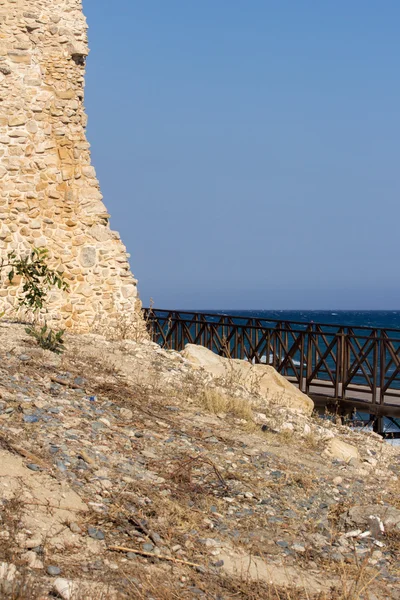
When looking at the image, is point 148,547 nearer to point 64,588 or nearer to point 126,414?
point 64,588

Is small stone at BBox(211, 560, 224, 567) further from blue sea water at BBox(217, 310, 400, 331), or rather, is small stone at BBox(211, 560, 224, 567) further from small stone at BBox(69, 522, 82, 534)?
blue sea water at BBox(217, 310, 400, 331)

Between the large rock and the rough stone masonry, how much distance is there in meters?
1.63

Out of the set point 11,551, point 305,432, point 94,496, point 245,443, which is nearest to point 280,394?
point 305,432

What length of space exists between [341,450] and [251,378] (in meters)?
2.53

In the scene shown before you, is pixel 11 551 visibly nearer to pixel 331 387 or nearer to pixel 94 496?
pixel 94 496

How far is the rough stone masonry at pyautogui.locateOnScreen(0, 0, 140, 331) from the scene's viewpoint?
36.8ft

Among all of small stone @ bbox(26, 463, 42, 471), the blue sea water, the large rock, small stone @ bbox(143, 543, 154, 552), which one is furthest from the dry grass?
the blue sea water

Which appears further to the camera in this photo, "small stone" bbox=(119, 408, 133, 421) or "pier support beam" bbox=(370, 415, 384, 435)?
"pier support beam" bbox=(370, 415, 384, 435)

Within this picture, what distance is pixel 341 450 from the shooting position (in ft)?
26.9

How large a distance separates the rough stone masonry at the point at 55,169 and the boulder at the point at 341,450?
4.47 m

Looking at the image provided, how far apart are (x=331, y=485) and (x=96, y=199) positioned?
257 inches

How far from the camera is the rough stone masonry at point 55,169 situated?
1123 centimetres

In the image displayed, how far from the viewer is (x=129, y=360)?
955cm

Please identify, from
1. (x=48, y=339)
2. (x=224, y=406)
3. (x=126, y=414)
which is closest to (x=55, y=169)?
(x=48, y=339)
